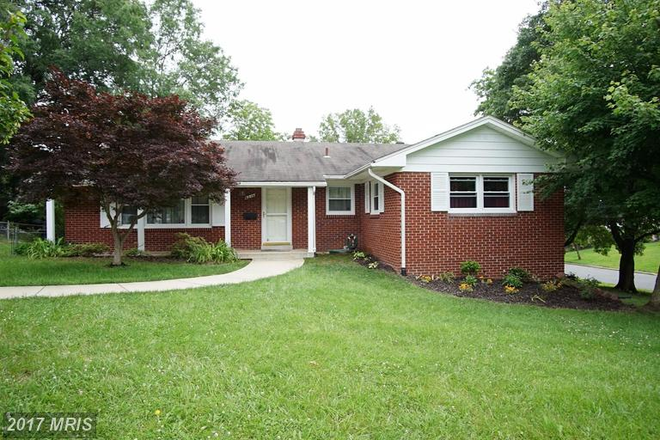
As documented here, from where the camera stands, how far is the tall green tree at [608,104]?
6.51 metres

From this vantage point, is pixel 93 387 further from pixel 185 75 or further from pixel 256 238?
pixel 185 75

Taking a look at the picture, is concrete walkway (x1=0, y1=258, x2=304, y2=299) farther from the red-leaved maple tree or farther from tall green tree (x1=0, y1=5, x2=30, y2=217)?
tall green tree (x1=0, y1=5, x2=30, y2=217)

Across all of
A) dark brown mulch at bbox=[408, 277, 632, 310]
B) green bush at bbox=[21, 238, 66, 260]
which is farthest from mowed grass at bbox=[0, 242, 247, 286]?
dark brown mulch at bbox=[408, 277, 632, 310]

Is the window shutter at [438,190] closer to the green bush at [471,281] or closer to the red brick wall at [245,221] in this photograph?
the green bush at [471,281]

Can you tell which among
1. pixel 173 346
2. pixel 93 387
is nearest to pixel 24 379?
pixel 93 387

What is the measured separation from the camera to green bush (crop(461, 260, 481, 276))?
9.91 metres

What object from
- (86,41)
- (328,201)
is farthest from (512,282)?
(86,41)

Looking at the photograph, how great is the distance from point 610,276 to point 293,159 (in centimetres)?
1525

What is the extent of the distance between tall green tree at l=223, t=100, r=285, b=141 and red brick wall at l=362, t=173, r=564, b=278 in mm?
25582

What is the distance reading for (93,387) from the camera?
11.2 feet

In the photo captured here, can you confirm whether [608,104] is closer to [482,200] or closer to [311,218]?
[482,200]

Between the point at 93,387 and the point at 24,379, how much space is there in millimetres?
743

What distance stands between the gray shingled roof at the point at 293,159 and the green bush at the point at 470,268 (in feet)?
18.1

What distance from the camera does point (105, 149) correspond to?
891cm
